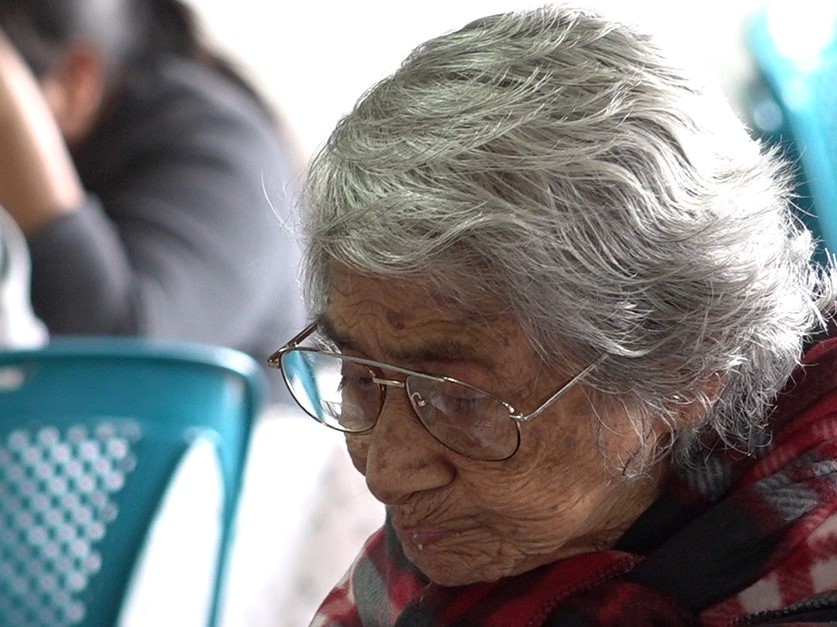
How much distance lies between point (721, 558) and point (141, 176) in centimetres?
150

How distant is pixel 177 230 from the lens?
2066 mm

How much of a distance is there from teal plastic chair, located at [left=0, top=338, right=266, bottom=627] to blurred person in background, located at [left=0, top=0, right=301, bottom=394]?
0.53 metres

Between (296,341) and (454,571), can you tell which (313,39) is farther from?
(454,571)

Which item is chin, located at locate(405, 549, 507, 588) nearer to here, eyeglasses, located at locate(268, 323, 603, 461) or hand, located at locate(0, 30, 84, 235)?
eyeglasses, located at locate(268, 323, 603, 461)

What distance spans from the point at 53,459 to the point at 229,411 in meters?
0.19

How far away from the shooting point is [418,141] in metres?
0.91

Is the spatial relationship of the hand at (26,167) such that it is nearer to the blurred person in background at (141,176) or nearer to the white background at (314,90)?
the blurred person in background at (141,176)

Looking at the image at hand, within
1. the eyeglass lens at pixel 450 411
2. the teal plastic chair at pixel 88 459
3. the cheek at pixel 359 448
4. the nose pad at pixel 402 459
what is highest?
the eyeglass lens at pixel 450 411

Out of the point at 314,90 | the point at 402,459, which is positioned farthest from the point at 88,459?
the point at 314,90

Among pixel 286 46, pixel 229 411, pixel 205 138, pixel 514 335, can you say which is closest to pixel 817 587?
pixel 514 335

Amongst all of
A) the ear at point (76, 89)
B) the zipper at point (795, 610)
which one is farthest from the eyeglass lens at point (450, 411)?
the ear at point (76, 89)

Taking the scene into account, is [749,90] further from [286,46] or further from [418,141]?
[286,46]

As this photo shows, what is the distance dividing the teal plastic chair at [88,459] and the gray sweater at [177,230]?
23.5 inches

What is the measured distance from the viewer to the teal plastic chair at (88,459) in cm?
133
